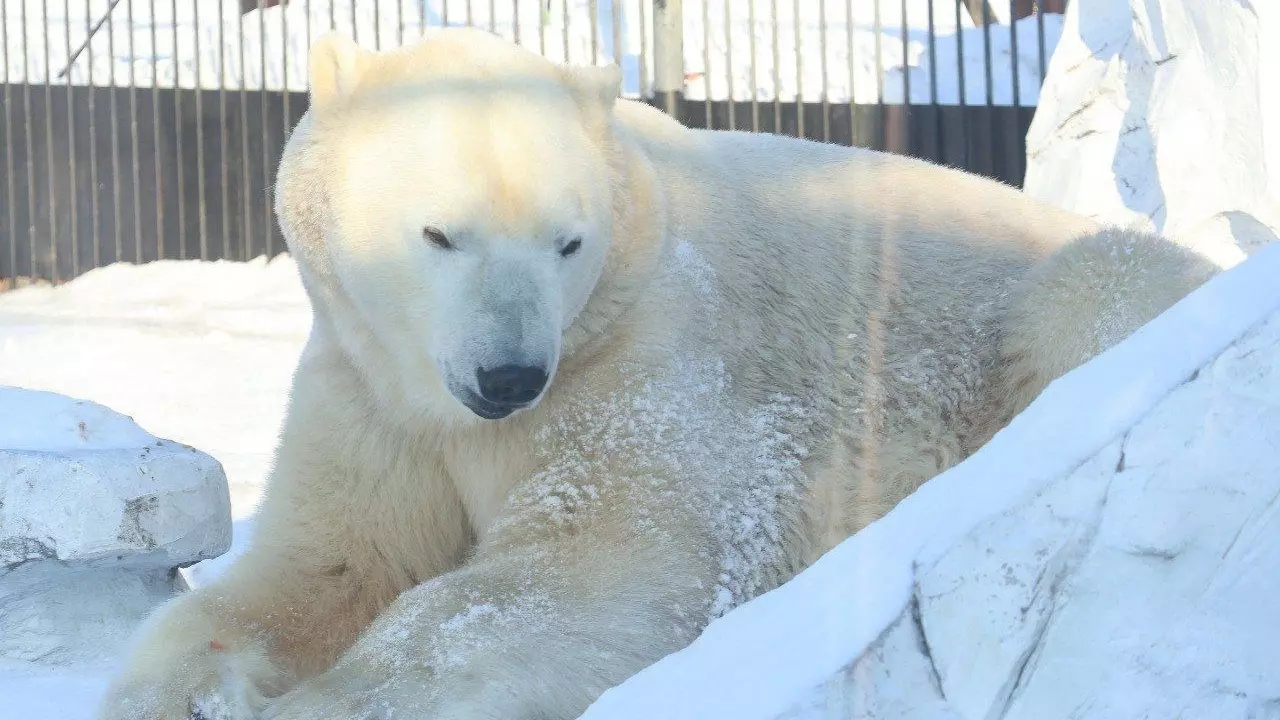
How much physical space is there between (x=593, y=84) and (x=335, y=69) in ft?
1.46

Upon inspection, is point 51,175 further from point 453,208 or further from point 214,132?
point 453,208

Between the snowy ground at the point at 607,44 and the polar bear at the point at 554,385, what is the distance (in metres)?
4.99

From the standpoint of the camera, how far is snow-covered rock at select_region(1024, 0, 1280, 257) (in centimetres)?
573

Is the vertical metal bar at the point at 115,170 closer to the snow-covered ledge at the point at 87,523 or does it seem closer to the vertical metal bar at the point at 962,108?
the vertical metal bar at the point at 962,108

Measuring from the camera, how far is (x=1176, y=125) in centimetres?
604

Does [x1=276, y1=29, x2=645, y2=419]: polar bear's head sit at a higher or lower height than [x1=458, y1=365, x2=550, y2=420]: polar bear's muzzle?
higher

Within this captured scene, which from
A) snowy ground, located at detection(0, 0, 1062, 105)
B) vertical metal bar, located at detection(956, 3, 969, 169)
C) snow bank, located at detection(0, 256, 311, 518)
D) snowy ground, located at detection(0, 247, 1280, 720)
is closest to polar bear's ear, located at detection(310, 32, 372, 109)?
snowy ground, located at detection(0, 247, 1280, 720)

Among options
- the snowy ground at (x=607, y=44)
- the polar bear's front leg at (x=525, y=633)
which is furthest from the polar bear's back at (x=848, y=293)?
the snowy ground at (x=607, y=44)

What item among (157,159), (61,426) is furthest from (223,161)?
(61,426)

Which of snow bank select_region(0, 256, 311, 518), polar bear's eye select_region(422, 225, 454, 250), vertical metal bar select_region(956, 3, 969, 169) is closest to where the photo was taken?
polar bear's eye select_region(422, 225, 454, 250)

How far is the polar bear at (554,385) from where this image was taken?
7.64 ft

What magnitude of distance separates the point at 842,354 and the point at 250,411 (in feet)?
13.3

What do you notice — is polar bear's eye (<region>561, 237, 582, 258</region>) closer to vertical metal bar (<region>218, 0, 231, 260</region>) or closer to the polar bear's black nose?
the polar bear's black nose

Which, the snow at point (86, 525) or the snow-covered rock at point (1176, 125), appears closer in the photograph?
the snow at point (86, 525)
